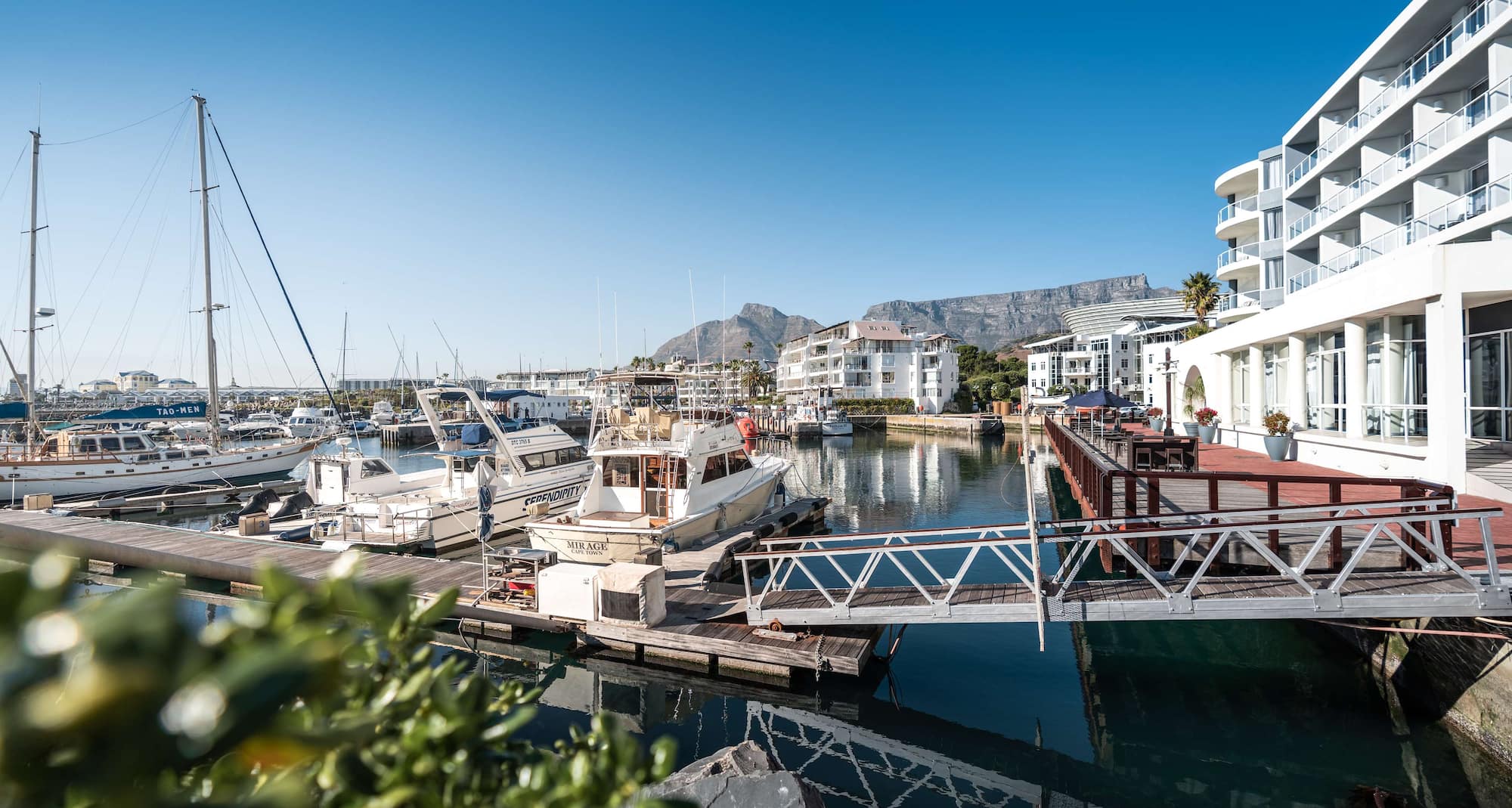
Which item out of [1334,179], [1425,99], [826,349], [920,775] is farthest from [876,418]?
[920,775]

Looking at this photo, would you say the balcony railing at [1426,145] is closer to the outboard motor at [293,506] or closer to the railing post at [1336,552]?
the railing post at [1336,552]

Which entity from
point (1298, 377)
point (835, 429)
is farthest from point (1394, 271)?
point (835, 429)

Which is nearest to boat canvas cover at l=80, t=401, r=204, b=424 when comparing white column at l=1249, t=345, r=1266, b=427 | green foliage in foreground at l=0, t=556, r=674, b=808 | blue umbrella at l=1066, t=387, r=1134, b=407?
blue umbrella at l=1066, t=387, r=1134, b=407

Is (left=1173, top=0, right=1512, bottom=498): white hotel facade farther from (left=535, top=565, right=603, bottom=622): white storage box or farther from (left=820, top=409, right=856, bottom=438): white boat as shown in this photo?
(left=820, top=409, right=856, bottom=438): white boat

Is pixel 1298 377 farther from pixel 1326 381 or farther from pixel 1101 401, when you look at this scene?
pixel 1101 401

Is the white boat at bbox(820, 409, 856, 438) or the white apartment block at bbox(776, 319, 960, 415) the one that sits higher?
the white apartment block at bbox(776, 319, 960, 415)

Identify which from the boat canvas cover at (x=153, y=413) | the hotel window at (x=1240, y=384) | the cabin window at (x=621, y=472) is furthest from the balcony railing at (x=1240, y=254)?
the boat canvas cover at (x=153, y=413)

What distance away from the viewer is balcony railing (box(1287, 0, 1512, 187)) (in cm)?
2086

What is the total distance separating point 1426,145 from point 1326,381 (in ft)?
32.8

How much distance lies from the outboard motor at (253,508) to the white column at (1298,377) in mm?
31573

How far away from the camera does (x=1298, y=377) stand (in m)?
20.1

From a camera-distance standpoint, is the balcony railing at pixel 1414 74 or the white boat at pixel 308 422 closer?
the balcony railing at pixel 1414 74

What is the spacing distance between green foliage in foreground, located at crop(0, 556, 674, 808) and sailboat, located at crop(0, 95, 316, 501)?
37.2m

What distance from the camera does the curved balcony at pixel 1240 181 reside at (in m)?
37.2
